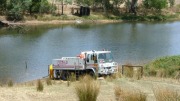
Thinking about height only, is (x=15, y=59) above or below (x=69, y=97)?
below

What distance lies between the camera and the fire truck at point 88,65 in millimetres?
28886

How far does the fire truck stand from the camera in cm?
2889

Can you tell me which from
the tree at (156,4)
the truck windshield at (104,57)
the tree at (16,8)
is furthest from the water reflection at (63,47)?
the tree at (156,4)

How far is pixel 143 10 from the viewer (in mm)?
110625

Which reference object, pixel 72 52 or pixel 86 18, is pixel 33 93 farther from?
pixel 86 18

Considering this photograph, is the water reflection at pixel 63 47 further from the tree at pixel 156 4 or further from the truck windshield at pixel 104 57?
the tree at pixel 156 4

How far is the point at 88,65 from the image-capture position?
96.0 ft

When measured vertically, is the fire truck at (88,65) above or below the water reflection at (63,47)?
above

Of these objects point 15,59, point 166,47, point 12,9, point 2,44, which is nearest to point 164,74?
point 15,59

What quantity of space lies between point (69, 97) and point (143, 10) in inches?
3807

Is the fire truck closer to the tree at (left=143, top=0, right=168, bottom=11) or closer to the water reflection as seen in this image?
the water reflection

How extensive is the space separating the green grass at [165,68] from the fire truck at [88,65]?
9.04 ft

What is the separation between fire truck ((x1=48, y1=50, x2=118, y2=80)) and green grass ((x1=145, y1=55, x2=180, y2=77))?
108 inches

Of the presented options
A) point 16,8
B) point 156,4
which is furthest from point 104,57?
point 156,4
